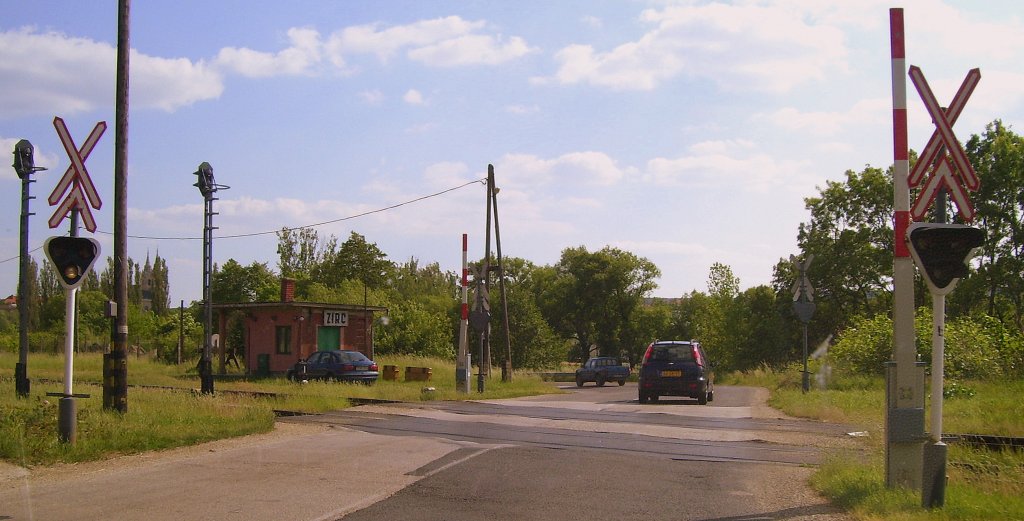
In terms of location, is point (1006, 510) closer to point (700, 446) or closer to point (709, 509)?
point (709, 509)

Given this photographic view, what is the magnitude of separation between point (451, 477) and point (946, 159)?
5779 mm

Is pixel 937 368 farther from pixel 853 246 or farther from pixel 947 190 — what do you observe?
pixel 853 246

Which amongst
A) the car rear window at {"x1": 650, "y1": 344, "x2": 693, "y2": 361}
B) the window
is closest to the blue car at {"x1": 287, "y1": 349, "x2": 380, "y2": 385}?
the window

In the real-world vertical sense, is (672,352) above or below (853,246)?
below

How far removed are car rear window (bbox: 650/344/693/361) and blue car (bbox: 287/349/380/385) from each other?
460 inches

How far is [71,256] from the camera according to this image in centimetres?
1136

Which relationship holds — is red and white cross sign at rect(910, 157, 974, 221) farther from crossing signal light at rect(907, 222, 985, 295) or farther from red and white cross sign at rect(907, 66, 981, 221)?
crossing signal light at rect(907, 222, 985, 295)

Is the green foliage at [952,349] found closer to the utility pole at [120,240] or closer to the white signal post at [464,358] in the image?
the white signal post at [464,358]

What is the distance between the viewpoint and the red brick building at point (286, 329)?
38.0m

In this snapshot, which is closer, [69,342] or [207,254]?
[69,342]

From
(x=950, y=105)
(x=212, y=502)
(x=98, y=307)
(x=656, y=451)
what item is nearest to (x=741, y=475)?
(x=656, y=451)

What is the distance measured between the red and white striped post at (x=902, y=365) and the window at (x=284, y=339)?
32903 mm

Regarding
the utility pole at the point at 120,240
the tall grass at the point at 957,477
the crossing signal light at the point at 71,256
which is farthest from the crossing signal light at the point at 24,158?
the tall grass at the point at 957,477

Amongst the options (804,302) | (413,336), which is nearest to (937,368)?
(804,302)
